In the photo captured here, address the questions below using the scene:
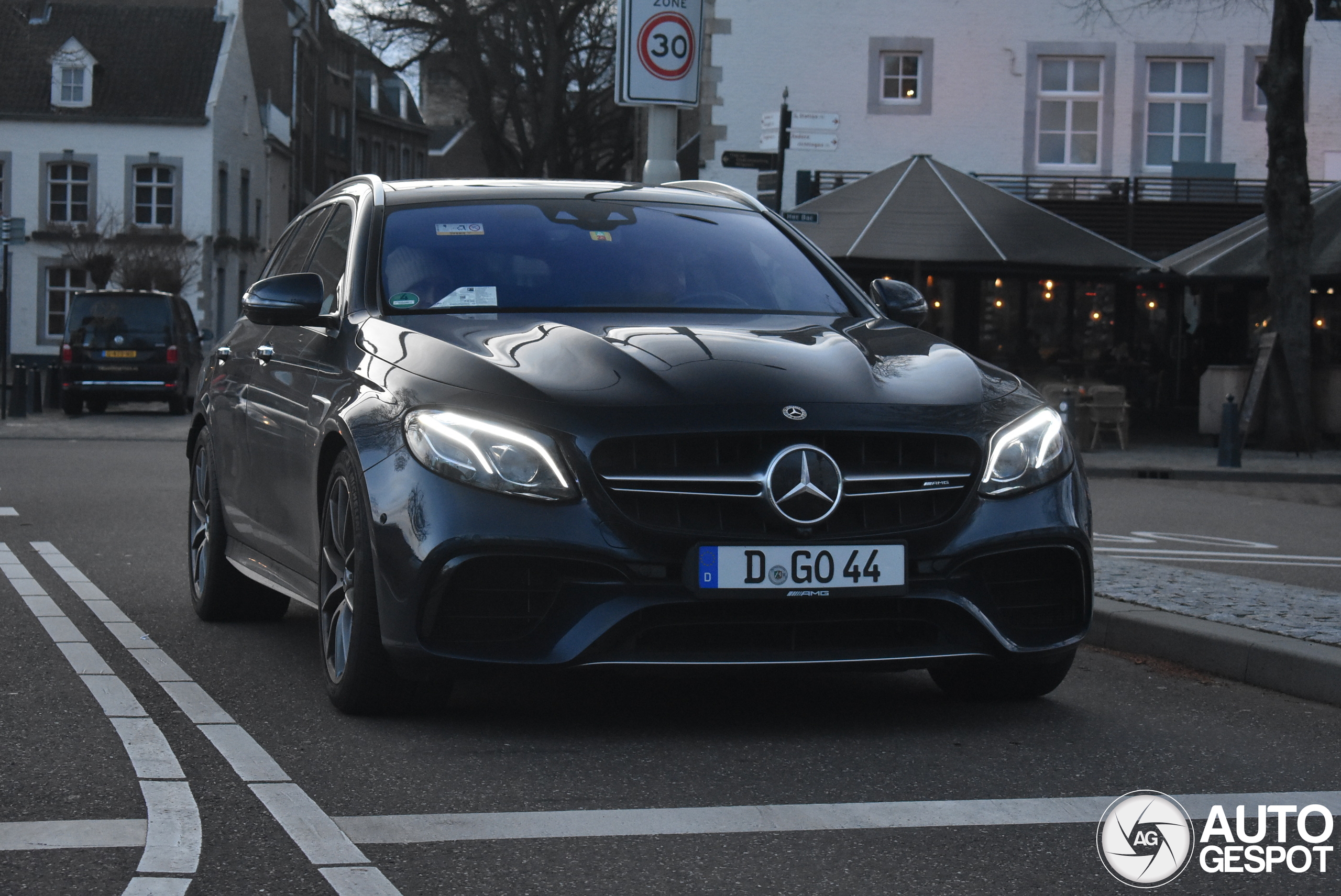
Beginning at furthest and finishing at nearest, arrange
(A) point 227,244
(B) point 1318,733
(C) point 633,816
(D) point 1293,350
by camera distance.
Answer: (A) point 227,244 < (D) point 1293,350 < (B) point 1318,733 < (C) point 633,816

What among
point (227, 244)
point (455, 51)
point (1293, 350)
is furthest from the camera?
point (227, 244)

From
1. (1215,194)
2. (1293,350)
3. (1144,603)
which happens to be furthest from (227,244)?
(1144,603)

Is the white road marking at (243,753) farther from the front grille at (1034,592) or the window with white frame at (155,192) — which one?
the window with white frame at (155,192)

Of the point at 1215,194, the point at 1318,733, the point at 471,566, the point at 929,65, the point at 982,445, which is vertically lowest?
the point at 1318,733

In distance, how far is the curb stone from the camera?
623cm

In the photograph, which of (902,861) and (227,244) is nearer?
(902,861)

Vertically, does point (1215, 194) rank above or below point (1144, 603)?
above

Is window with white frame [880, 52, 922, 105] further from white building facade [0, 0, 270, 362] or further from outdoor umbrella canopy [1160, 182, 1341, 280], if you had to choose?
white building facade [0, 0, 270, 362]

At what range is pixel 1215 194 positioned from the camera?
29266 mm

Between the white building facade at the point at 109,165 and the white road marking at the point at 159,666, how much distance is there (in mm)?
44813

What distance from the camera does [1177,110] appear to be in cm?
3072

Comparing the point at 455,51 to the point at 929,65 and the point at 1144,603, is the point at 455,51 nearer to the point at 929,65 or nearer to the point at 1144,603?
the point at 929,65

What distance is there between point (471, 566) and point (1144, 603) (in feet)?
11.9

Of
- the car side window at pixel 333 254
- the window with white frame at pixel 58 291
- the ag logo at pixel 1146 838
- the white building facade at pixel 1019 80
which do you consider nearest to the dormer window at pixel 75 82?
the window with white frame at pixel 58 291
